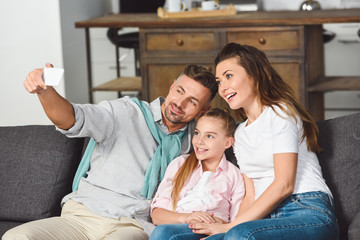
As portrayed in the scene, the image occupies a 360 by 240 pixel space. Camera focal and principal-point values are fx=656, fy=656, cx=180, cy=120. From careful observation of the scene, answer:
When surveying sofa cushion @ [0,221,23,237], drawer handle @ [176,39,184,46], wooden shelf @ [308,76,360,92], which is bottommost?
sofa cushion @ [0,221,23,237]

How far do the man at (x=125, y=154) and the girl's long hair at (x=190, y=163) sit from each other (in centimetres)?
7

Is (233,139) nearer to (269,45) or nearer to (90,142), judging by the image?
(90,142)

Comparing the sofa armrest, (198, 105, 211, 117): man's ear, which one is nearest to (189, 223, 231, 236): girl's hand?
the sofa armrest

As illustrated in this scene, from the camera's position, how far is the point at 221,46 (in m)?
3.97

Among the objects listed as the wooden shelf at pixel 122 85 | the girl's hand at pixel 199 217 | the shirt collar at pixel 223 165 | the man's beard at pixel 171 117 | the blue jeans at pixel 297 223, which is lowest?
the girl's hand at pixel 199 217

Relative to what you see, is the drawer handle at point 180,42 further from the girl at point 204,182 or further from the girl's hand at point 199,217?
the girl's hand at point 199,217

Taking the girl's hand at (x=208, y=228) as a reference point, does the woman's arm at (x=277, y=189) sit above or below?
above

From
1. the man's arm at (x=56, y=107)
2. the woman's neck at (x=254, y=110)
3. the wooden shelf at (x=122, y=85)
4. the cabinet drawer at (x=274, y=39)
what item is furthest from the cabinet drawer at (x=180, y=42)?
the man's arm at (x=56, y=107)

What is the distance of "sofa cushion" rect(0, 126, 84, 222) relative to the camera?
2.39m

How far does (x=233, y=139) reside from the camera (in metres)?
2.22

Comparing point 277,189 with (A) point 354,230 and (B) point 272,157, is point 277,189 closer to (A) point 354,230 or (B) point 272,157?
(B) point 272,157

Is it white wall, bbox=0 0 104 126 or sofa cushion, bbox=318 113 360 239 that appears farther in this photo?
white wall, bbox=0 0 104 126

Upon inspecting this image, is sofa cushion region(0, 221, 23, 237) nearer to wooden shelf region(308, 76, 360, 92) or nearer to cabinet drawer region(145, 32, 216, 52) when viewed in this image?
cabinet drawer region(145, 32, 216, 52)

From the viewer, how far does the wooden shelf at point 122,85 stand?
4.32m
